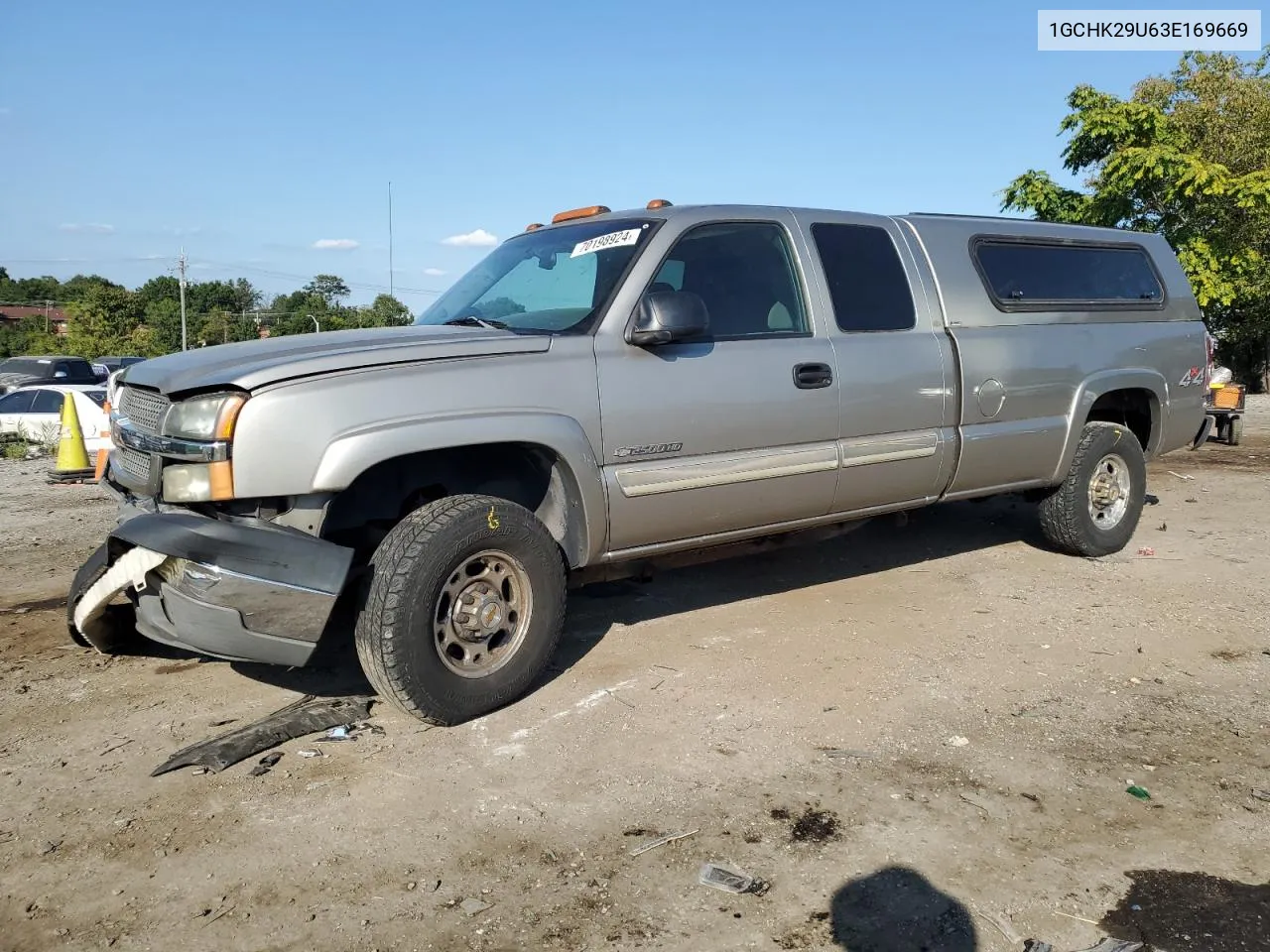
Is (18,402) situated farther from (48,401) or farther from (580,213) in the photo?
(580,213)

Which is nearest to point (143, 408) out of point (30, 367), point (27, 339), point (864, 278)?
point (864, 278)

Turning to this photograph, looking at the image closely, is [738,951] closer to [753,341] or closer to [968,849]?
[968,849]

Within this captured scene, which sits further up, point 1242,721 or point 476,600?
point 476,600

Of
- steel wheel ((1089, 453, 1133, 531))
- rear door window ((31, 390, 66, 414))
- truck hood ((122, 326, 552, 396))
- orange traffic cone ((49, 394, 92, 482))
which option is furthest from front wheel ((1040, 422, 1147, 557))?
rear door window ((31, 390, 66, 414))

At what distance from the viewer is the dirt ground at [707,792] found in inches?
104

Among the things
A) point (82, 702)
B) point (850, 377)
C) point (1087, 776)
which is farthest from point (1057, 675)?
point (82, 702)

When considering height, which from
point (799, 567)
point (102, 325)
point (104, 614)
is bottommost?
point (799, 567)

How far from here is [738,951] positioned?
8.21ft

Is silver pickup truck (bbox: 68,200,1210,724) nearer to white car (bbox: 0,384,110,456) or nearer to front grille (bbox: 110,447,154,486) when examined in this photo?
front grille (bbox: 110,447,154,486)

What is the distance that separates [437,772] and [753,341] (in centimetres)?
232

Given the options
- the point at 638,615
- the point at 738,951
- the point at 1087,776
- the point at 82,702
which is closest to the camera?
the point at 738,951

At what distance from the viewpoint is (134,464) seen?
401 centimetres

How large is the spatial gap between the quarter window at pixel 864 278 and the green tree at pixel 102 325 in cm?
5640

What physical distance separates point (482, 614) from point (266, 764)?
93 cm
